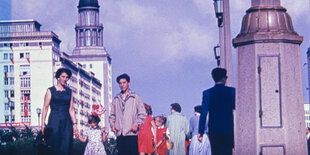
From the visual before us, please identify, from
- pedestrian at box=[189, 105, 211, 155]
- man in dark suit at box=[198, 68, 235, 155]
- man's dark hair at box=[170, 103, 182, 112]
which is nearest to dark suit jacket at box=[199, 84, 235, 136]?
man in dark suit at box=[198, 68, 235, 155]

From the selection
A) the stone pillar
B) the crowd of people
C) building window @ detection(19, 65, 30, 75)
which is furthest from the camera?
building window @ detection(19, 65, 30, 75)

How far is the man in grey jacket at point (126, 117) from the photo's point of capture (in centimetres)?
1158

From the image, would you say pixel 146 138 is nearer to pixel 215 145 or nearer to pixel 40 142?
pixel 40 142

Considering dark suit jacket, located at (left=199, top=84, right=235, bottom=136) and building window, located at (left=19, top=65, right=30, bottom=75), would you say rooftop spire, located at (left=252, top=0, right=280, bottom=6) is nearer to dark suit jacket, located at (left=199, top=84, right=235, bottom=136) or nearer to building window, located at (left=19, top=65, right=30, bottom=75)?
dark suit jacket, located at (left=199, top=84, right=235, bottom=136)

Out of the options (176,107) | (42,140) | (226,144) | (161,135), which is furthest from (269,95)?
(161,135)

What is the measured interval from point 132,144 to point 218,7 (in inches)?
374

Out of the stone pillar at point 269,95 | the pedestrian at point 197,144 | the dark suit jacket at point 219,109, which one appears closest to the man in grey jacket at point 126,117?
the stone pillar at point 269,95

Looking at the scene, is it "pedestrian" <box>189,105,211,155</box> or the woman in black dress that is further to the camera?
"pedestrian" <box>189,105,211,155</box>

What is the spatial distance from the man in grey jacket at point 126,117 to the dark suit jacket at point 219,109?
7.65 ft

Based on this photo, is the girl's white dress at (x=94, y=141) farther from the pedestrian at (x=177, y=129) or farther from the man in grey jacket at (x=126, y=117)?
the man in grey jacket at (x=126, y=117)

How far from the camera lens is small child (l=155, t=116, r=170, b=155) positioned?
16.9 m

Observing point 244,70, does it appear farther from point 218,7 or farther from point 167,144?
point 218,7

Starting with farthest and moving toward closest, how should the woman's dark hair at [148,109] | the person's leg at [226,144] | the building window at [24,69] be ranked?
the building window at [24,69]
the woman's dark hair at [148,109]
the person's leg at [226,144]

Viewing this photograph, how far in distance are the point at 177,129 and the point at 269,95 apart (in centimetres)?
752
